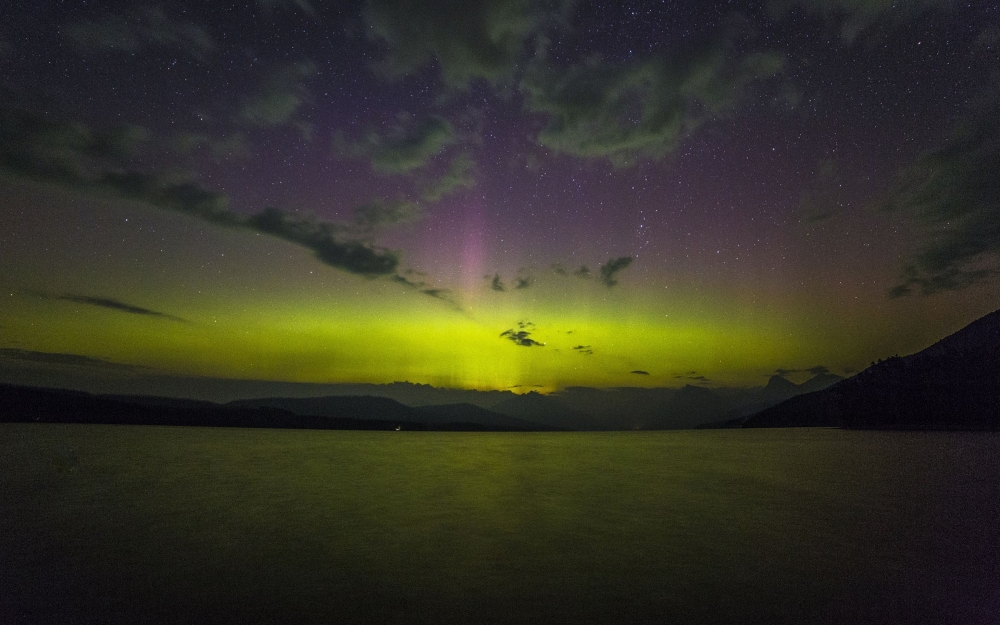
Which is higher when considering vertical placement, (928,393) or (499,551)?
(928,393)

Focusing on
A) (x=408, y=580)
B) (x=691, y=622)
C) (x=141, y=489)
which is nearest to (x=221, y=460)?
(x=141, y=489)

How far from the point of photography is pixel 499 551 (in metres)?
9.37

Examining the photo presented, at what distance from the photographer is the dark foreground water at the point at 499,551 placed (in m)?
6.48

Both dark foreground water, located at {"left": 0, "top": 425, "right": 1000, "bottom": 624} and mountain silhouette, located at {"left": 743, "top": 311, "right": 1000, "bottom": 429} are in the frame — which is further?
mountain silhouette, located at {"left": 743, "top": 311, "right": 1000, "bottom": 429}

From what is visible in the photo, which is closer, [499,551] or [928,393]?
[499,551]

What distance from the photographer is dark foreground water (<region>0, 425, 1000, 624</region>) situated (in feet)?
21.3

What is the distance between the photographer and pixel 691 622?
5.98m

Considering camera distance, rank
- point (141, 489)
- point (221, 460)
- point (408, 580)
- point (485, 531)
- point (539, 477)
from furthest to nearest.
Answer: point (221, 460), point (539, 477), point (141, 489), point (485, 531), point (408, 580)

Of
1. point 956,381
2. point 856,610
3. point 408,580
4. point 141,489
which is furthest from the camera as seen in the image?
point 956,381

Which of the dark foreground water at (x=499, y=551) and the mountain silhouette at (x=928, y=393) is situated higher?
the mountain silhouette at (x=928, y=393)

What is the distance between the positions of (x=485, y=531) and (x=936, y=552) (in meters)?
8.77

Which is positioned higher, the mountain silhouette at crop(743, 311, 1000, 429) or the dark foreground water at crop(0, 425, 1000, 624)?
the mountain silhouette at crop(743, 311, 1000, 429)

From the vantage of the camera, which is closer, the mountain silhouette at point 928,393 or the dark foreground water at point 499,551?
the dark foreground water at point 499,551

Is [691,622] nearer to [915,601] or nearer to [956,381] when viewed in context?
[915,601]
